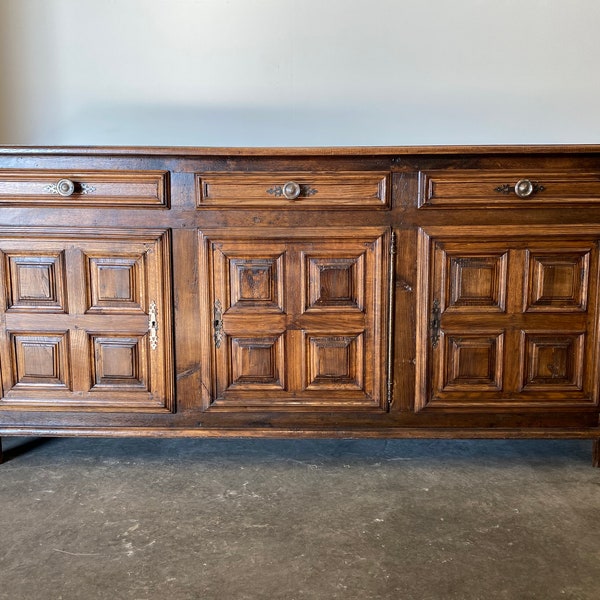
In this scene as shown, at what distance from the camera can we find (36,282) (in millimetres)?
1746

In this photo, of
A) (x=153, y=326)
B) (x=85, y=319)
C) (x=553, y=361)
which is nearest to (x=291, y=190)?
(x=153, y=326)

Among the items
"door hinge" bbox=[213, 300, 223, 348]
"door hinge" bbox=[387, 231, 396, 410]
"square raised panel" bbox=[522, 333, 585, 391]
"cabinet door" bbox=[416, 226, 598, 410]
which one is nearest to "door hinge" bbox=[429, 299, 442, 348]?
"cabinet door" bbox=[416, 226, 598, 410]

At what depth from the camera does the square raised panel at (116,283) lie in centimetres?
173

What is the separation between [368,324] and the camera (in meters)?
1.75

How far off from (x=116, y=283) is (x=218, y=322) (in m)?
0.33

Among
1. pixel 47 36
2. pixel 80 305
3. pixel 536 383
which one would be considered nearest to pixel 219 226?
pixel 80 305

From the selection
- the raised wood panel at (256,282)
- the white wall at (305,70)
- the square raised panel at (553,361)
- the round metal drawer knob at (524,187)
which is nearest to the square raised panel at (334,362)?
the raised wood panel at (256,282)

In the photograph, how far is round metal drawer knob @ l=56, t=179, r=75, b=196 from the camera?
65.8 inches

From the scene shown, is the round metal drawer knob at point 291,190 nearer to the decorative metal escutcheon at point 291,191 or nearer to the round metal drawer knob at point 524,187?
the decorative metal escutcheon at point 291,191

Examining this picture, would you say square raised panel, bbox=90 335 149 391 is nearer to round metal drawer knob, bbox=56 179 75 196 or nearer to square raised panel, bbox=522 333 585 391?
round metal drawer knob, bbox=56 179 75 196

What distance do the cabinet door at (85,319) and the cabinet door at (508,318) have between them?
2.69 ft

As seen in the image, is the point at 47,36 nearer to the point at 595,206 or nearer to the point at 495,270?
the point at 495,270

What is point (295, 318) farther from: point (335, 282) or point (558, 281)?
point (558, 281)

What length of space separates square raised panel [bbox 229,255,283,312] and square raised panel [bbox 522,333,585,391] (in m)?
0.77
